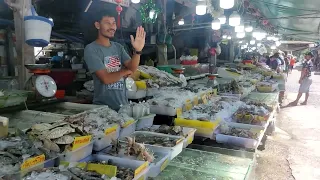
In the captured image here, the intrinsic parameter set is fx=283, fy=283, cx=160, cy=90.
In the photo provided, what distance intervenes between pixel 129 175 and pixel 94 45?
1.62 meters

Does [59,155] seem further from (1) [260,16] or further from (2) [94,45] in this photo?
(1) [260,16]

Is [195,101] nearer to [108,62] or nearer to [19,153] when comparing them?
[108,62]

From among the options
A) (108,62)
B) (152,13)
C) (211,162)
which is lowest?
(211,162)

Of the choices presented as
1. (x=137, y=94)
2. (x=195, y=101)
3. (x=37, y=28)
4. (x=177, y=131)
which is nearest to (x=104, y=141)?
(x=177, y=131)

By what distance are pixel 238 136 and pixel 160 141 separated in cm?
117

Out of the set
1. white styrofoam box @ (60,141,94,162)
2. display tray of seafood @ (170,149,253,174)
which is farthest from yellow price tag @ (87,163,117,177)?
display tray of seafood @ (170,149,253,174)

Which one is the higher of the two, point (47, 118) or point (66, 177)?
point (47, 118)

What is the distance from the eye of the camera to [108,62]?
9.96ft

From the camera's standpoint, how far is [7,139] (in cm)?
176

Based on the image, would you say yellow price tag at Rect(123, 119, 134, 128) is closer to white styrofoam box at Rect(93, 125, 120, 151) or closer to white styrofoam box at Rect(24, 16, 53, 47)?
white styrofoam box at Rect(93, 125, 120, 151)

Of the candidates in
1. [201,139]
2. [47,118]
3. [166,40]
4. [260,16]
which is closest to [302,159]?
[201,139]

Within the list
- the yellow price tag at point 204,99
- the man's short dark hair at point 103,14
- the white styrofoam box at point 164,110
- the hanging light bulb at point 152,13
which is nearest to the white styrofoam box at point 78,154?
the man's short dark hair at point 103,14

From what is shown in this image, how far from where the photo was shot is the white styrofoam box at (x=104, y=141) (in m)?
2.13

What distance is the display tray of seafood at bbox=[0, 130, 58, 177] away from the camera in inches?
59.1
